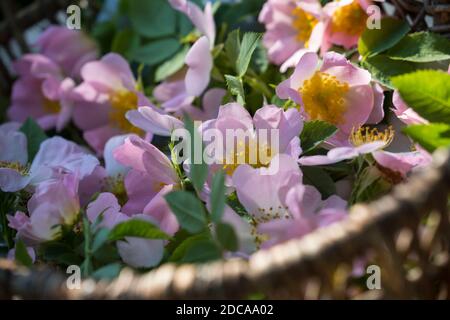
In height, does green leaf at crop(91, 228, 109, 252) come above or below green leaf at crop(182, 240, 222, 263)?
below

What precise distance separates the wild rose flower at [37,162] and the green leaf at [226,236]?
174mm

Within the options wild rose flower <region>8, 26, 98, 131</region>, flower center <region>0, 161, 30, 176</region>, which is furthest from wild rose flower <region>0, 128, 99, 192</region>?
wild rose flower <region>8, 26, 98, 131</region>

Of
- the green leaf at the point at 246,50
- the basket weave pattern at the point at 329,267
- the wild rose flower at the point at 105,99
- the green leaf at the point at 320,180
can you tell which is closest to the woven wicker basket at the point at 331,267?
the basket weave pattern at the point at 329,267

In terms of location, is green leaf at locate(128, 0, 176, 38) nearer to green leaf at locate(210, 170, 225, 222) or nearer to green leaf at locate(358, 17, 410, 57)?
green leaf at locate(358, 17, 410, 57)

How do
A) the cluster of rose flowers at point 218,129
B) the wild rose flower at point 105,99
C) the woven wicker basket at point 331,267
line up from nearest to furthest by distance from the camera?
the woven wicker basket at point 331,267
the cluster of rose flowers at point 218,129
the wild rose flower at point 105,99

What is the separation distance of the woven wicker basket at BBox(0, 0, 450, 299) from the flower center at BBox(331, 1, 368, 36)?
0.25m

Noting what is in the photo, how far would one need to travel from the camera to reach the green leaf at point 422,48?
51 cm

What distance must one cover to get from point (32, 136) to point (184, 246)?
275 millimetres

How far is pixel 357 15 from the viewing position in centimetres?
56

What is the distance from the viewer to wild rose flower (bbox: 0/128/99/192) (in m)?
0.48

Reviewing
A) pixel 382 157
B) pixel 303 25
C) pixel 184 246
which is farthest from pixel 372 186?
pixel 303 25

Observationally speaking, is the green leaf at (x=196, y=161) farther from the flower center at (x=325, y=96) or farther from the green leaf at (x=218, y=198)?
the flower center at (x=325, y=96)

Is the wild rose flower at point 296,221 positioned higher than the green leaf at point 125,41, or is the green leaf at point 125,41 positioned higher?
the wild rose flower at point 296,221
